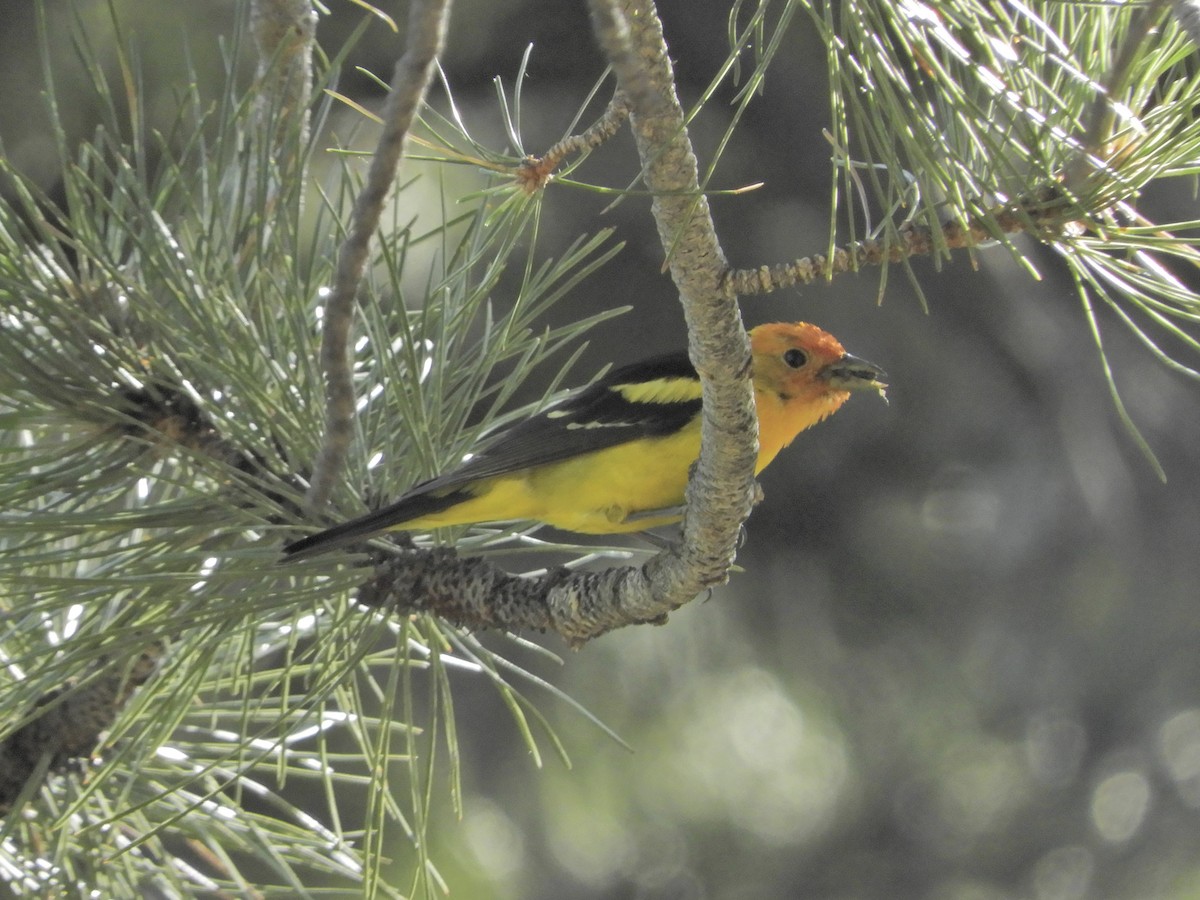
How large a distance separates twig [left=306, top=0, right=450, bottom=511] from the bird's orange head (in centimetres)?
137

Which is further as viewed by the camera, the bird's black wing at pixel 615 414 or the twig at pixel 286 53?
the bird's black wing at pixel 615 414

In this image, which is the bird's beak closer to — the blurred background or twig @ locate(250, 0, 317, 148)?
the blurred background

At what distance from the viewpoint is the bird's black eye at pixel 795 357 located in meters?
2.47

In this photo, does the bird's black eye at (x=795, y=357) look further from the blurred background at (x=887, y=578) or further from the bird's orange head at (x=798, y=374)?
the blurred background at (x=887, y=578)

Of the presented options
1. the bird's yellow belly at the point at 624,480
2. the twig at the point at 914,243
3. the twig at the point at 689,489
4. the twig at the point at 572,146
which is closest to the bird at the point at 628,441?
the bird's yellow belly at the point at 624,480

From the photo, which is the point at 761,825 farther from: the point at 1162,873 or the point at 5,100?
the point at 5,100

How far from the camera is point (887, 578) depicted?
11.1 ft

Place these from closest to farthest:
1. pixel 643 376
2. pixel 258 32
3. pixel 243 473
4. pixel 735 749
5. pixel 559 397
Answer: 1. pixel 243 473
2. pixel 258 32
3. pixel 559 397
4. pixel 643 376
5. pixel 735 749

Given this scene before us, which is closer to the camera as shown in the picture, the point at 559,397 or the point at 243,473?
the point at 243,473

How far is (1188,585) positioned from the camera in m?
3.07

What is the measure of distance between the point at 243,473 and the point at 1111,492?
2298 mm

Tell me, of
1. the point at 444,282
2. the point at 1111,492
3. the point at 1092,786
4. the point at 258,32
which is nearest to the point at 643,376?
the point at 444,282

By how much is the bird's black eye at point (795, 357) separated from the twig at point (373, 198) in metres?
1.39

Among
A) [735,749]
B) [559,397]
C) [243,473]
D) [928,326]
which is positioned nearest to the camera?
[243,473]
